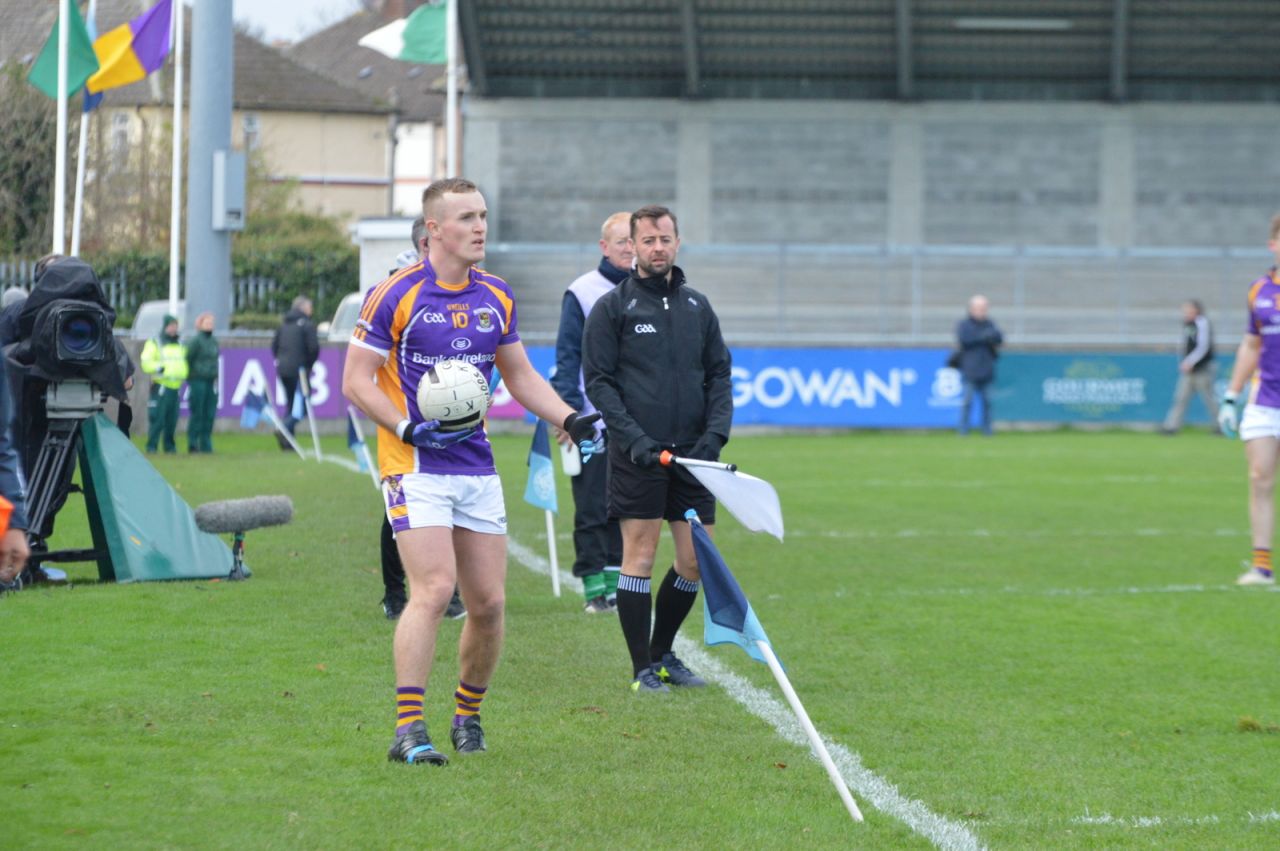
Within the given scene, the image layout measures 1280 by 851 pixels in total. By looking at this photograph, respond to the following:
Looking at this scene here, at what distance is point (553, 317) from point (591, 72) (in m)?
9.94

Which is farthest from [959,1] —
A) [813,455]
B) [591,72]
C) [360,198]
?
[360,198]

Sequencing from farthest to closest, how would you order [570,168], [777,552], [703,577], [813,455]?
[570,168] < [813,455] < [777,552] < [703,577]

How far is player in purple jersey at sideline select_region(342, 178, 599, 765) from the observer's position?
592cm

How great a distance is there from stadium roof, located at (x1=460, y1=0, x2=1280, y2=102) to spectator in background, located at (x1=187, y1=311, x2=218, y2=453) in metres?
17.2

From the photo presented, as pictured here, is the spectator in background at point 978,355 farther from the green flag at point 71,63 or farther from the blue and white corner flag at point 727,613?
the blue and white corner flag at point 727,613

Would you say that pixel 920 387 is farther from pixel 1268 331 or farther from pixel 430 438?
pixel 430 438

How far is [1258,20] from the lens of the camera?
3897 cm

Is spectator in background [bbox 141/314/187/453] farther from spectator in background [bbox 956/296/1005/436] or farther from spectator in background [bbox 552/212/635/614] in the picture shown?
spectator in background [bbox 552/212/635/614]

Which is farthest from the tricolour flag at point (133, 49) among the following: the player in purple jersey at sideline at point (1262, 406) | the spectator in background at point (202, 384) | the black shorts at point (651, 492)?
the black shorts at point (651, 492)

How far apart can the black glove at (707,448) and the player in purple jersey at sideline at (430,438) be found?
1.35m

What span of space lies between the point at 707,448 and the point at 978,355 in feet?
67.9

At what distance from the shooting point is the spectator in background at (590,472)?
9078mm

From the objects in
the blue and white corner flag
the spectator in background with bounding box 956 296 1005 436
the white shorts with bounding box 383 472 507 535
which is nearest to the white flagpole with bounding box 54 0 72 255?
the spectator in background with bounding box 956 296 1005 436

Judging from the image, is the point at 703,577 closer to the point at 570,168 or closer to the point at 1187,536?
the point at 1187,536
